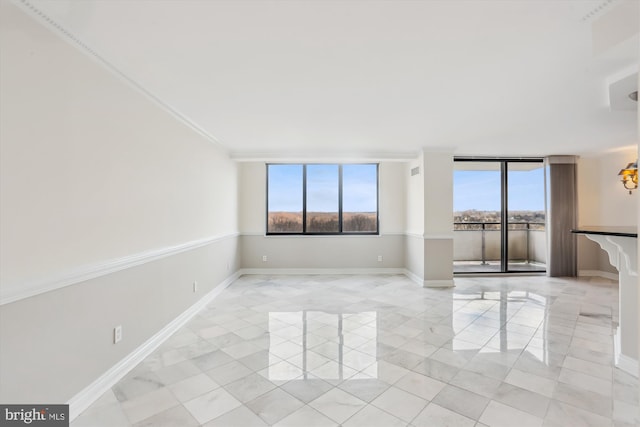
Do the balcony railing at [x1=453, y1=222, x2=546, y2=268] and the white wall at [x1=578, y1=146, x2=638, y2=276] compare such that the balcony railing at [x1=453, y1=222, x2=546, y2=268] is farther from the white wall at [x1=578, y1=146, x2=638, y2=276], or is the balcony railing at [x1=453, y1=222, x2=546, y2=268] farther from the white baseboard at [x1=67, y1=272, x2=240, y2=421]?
the white baseboard at [x1=67, y1=272, x2=240, y2=421]

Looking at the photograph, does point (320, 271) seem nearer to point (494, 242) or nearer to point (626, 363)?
point (494, 242)

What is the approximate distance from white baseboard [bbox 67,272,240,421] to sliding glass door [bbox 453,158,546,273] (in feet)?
18.0

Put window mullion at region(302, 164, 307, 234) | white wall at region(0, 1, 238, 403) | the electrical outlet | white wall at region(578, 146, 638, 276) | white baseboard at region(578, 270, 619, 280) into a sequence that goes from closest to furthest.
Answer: white wall at region(0, 1, 238, 403) → the electrical outlet → white wall at region(578, 146, 638, 276) → white baseboard at region(578, 270, 619, 280) → window mullion at region(302, 164, 307, 234)

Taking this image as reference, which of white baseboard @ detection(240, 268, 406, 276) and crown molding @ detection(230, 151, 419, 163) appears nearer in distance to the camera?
crown molding @ detection(230, 151, 419, 163)

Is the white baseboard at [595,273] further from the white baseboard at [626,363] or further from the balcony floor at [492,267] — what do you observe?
the white baseboard at [626,363]

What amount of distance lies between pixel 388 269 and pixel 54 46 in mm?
5825

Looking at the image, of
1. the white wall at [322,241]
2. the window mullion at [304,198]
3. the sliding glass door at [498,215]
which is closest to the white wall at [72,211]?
the white wall at [322,241]

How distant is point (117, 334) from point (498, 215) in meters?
7.02

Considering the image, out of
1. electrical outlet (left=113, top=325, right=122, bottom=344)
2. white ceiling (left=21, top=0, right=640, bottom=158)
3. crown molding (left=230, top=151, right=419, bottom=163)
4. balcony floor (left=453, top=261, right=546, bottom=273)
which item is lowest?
balcony floor (left=453, top=261, right=546, bottom=273)

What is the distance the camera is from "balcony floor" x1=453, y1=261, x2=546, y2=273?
6242mm

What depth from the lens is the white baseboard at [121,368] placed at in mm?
1942

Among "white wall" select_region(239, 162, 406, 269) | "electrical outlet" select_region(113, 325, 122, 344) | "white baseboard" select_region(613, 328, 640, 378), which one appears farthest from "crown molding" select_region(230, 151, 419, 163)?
"white baseboard" select_region(613, 328, 640, 378)

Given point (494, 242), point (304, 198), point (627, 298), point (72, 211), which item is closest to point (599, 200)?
point (494, 242)

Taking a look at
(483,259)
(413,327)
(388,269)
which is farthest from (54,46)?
(483,259)
